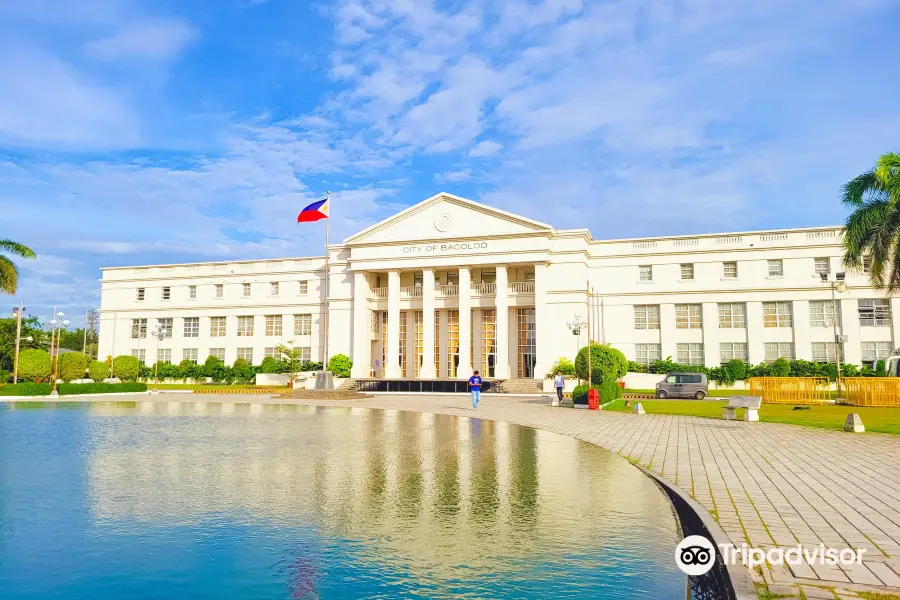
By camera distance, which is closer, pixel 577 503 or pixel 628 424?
pixel 577 503

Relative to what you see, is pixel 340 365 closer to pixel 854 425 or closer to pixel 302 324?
Result: pixel 302 324

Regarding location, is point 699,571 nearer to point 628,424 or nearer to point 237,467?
point 237,467

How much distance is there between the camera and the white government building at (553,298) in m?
46.8

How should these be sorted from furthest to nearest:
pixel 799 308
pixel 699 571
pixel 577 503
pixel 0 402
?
1. pixel 799 308
2. pixel 0 402
3. pixel 577 503
4. pixel 699 571

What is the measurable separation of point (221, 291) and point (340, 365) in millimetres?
17629

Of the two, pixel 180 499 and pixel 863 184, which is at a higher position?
pixel 863 184

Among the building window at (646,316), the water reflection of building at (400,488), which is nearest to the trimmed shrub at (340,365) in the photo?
the building window at (646,316)

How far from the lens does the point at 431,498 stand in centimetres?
930

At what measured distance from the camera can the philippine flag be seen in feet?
146

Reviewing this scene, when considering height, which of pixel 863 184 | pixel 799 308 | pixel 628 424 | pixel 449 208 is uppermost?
pixel 449 208

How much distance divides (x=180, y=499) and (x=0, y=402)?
110ft

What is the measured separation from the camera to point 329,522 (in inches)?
309

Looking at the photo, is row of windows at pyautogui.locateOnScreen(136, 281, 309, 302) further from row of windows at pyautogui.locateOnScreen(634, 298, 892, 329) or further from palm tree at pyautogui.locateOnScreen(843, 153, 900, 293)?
palm tree at pyautogui.locateOnScreen(843, 153, 900, 293)

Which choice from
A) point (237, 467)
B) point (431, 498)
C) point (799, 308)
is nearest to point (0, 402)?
point (237, 467)
